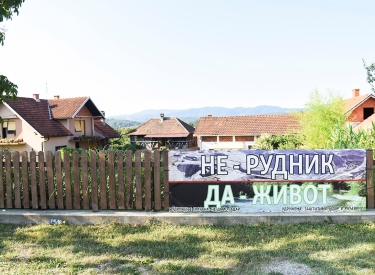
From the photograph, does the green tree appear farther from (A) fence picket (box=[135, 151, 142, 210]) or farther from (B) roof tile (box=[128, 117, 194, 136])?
(B) roof tile (box=[128, 117, 194, 136])

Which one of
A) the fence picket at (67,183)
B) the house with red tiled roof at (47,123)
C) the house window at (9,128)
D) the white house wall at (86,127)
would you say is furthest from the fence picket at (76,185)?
the white house wall at (86,127)

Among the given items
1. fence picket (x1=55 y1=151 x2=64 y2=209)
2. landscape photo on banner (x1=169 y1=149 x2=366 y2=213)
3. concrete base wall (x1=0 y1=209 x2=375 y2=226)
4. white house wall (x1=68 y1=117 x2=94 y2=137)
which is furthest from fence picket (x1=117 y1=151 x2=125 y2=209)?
white house wall (x1=68 y1=117 x2=94 y2=137)

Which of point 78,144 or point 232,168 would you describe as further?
point 78,144

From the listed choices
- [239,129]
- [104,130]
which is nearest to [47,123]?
[104,130]

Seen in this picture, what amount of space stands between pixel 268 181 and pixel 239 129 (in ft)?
104

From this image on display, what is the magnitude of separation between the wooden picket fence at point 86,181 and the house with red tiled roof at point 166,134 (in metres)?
38.3

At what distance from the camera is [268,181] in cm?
566

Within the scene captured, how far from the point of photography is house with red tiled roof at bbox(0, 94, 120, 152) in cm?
2495

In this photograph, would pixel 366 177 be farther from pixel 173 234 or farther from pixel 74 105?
pixel 74 105

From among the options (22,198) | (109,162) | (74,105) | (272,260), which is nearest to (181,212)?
(109,162)

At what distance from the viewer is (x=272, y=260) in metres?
3.97

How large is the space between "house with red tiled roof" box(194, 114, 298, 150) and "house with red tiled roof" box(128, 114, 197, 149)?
24.5 ft

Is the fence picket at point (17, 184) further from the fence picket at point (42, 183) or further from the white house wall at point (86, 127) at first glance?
the white house wall at point (86, 127)

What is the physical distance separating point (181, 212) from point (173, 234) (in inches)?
28.8
